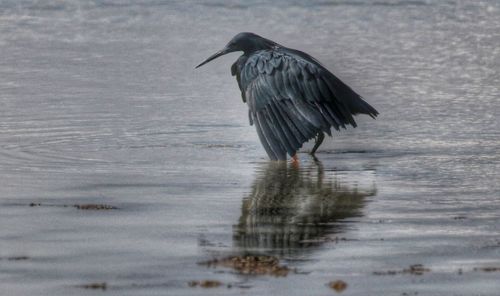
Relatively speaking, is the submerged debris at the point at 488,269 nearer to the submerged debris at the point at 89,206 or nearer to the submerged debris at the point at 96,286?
the submerged debris at the point at 96,286

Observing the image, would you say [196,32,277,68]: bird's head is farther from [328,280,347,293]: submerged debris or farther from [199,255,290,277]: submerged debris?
[328,280,347,293]: submerged debris

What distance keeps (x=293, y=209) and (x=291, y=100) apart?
7.49 feet

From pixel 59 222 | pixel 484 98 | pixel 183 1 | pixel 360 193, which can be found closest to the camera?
pixel 59 222

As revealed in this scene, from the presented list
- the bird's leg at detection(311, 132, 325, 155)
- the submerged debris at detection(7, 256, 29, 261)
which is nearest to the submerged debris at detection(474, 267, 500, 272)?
the submerged debris at detection(7, 256, 29, 261)

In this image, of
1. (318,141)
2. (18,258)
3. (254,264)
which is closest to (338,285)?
(254,264)

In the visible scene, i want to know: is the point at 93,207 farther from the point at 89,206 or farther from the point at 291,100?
the point at 291,100

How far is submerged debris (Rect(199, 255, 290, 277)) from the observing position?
22.8ft

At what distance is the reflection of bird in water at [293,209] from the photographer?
786 centimetres

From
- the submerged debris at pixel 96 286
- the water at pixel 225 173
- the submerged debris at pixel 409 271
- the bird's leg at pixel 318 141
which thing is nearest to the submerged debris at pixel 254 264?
the water at pixel 225 173

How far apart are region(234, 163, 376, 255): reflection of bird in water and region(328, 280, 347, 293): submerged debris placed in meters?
0.78

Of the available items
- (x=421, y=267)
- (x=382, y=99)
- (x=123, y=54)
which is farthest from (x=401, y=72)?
(x=421, y=267)

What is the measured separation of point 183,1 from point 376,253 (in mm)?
19868

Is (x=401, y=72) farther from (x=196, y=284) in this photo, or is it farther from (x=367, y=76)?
(x=196, y=284)

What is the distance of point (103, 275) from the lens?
6898 millimetres
